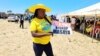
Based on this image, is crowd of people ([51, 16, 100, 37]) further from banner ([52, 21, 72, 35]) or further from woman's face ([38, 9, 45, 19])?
woman's face ([38, 9, 45, 19])

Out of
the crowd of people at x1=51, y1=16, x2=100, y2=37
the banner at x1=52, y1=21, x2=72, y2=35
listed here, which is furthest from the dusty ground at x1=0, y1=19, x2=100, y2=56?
the banner at x1=52, y1=21, x2=72, y2=35

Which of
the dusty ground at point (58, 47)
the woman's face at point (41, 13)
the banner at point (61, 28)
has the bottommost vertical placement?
the dusty ground at point (58, 47)

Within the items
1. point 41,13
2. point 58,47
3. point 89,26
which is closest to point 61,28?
point 41,13

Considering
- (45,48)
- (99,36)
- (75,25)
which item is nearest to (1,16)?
(75,25)

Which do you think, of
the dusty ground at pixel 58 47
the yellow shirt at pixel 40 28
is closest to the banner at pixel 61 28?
the yellow shirt at pixel 40 28

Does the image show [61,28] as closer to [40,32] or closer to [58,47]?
[40,32]

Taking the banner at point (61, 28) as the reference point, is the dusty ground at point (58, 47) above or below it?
below

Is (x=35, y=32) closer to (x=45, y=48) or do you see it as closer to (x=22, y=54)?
(x=45, y=48)

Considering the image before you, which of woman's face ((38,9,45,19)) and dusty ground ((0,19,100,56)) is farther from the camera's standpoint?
dusty ground ((0,19,100,56))

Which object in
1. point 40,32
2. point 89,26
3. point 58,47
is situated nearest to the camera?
point 40,32

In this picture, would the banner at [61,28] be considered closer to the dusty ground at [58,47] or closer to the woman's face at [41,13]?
the woman's face at [41,13]

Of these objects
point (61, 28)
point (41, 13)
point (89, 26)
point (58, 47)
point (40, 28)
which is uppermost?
point (41, 13)

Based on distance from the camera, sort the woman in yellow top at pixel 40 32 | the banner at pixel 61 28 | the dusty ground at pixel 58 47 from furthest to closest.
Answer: the dusty ground at pixel 58 47 → the banner at pixel 61 28 → the woman in yellow top at pixel 40 32

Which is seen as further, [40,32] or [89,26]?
[89,26]
